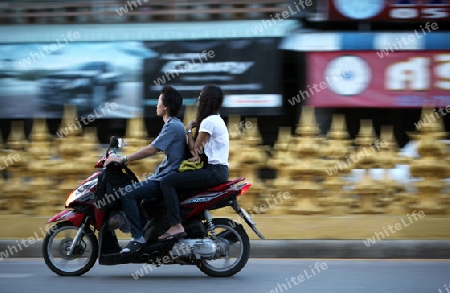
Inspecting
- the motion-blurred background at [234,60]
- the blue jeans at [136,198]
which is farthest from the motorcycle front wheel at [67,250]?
the motion-blurred background at [234,60]

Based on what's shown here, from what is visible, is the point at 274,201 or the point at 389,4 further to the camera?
the point at 389,4

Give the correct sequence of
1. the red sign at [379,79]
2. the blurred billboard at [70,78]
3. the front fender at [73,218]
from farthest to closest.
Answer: the blurred billboard at [70,78]
the red sign at [379,79]
the front fender at [73,218]

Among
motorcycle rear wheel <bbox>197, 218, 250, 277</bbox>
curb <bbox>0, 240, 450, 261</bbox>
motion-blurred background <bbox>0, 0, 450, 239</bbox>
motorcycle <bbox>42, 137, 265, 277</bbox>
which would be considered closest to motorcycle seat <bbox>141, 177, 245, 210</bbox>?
motorcycle <bbox>42, 137, 265, 277</bbox>

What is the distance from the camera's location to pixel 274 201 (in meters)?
9.28

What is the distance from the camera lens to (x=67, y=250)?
709cm

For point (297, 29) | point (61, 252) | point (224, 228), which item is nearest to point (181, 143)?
point (224, 228)

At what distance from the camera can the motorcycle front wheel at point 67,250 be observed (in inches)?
279

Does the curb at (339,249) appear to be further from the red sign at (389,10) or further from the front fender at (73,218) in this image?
the red sign at (389,10)

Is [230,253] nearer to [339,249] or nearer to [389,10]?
[339,249]

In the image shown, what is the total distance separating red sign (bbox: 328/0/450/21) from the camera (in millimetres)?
14969

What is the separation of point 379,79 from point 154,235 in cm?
899

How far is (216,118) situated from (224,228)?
3.28 ft

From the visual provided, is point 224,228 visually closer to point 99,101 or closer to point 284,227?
point 284,227

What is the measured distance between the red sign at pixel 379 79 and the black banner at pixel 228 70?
0.79 metres
